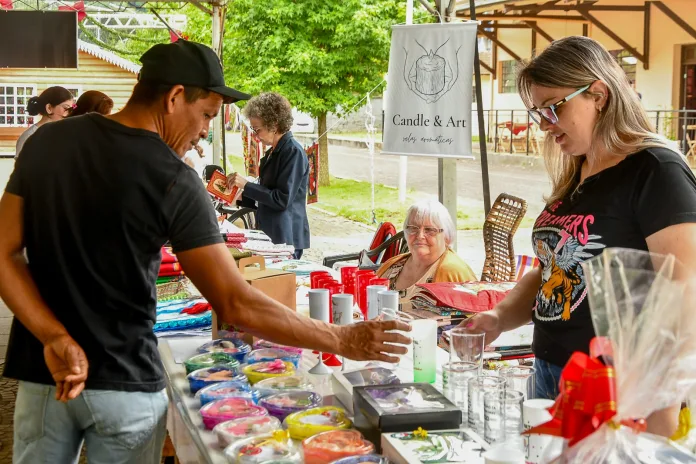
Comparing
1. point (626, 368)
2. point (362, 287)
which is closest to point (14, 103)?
point (362, 287)

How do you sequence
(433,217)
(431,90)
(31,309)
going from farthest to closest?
(431,90), (433,217), (31,309)

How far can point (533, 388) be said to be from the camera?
2.20 meters

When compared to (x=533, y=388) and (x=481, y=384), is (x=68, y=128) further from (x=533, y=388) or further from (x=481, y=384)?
(x=533, y=388)

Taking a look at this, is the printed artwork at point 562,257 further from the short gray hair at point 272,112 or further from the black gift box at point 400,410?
the short gray hair at point 272,112

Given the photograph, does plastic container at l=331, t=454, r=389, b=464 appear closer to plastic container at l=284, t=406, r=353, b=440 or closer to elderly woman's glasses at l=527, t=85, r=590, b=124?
plastic container at l=284, t=406, r=353, b=440

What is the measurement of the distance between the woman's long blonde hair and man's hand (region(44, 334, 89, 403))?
1.27 m

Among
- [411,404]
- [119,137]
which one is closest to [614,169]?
[411,404]

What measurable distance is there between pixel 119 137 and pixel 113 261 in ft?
0.91

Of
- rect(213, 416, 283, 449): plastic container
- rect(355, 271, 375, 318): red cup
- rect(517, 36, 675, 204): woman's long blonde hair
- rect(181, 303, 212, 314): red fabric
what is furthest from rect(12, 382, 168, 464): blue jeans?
rect(181, 303, 212, 314): red fabric

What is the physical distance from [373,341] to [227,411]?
443 millimetres

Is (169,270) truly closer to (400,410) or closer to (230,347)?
(230,347)

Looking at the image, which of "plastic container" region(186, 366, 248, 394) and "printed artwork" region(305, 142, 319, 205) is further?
"printed artwork" region(305, 142, 319, 205)

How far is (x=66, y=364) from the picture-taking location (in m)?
1.83

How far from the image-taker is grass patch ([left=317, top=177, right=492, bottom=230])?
43.0ft
